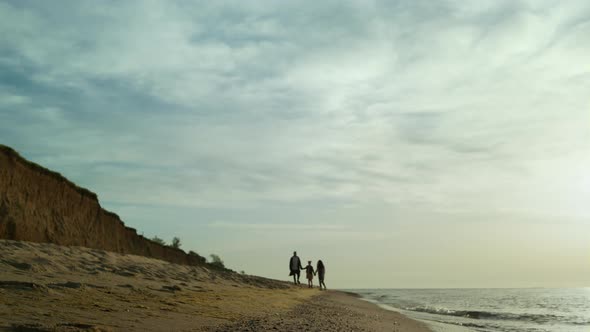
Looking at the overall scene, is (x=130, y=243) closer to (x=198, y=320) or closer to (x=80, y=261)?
(x=80, y=261)

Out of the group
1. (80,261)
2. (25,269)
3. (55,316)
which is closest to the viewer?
(55,316)

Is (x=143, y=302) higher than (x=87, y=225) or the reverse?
the reverse

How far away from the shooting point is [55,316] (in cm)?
827

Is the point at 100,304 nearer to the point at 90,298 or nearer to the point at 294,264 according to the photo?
the point at 90,298

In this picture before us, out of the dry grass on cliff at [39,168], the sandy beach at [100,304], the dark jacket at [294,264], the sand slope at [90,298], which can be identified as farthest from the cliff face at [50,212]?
the dark jacket at [294,264]

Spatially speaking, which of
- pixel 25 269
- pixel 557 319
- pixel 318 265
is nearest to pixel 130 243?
pixel 318 265

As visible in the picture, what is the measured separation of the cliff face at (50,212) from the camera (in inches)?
911

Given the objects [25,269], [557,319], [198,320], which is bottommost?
[557,319]

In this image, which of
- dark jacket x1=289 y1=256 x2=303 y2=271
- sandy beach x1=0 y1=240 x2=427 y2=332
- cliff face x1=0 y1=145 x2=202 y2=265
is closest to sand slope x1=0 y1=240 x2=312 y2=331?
sandy beach x1=0 y1=240 x2=427 y2=332

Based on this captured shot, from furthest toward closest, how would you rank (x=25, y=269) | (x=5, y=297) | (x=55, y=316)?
(x=25, y=269)
(x=5, y=297)
(x=55, y=316)

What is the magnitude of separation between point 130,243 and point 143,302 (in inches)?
933

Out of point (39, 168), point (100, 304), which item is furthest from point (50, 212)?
point (100, 304)

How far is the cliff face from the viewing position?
23.1 meters

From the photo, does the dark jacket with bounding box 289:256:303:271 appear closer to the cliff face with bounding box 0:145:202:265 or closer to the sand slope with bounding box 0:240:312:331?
the cliff face with bounding box 0:145:202:265
